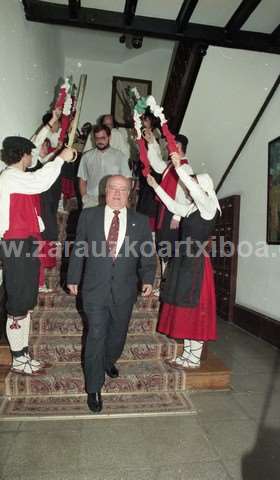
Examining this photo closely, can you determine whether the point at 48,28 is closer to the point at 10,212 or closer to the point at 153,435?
the point at 10,212

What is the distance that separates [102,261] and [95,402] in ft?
3.58

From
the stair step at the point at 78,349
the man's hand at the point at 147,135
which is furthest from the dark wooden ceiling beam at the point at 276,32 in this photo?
the stair step at the point at 78,349

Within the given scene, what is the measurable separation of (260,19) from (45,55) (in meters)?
3.11

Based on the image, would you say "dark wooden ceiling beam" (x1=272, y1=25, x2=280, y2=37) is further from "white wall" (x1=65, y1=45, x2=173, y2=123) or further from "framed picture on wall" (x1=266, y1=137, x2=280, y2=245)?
"white wall" (x1=65, y1=45, x2=173, y2=123)

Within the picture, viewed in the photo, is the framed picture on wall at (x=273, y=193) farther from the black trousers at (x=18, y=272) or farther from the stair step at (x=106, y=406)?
the black trousers at (x=18, y=272)

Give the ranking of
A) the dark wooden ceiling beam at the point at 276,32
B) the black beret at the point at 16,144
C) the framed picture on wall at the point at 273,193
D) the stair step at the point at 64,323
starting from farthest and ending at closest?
1. the framed picture on wall at the point at 273,193
2. the dark wooden ceiling beam at the point at 276,32
3. the stair step at the point at 64,323
4. the black beret at the point at 16,144

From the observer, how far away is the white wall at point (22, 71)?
3.19 m

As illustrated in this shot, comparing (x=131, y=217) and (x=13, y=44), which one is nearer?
(x=131, y=217)

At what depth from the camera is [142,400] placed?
295 centimetres

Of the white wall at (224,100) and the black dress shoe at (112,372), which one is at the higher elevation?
the white wall at (224,100)

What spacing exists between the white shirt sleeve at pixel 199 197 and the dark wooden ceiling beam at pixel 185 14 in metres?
1.94

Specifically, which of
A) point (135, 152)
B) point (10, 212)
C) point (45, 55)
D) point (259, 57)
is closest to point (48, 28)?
point (45, 55)

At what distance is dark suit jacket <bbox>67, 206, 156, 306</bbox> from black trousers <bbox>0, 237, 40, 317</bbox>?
37 cm

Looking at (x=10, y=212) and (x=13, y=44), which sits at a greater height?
(x=13, y=44)
